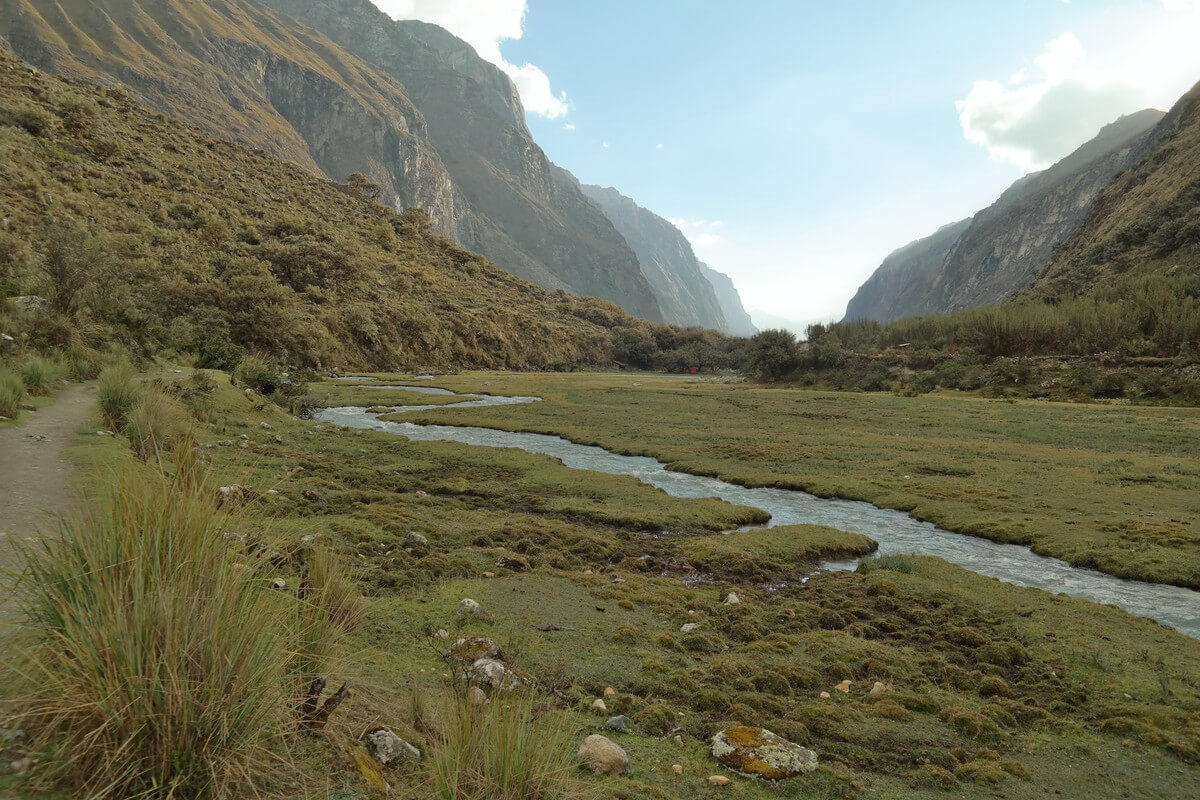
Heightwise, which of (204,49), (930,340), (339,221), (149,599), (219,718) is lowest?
(219,718)

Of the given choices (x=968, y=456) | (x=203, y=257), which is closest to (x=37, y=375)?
(x=968, y=456)

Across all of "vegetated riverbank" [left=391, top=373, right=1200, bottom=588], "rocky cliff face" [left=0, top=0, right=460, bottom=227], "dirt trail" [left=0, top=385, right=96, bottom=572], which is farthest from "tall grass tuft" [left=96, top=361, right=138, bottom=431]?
"rocky cliff face" [left=0, top=0, right=460, bottom=227]

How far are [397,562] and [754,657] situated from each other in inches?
239

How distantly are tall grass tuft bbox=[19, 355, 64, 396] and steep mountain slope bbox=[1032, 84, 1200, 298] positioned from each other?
71840mm

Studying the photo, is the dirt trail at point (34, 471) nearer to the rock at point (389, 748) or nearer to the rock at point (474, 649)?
the rock at point (389, 748)

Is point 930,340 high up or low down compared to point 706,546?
up

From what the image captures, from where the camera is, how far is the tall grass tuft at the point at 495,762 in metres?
3.14

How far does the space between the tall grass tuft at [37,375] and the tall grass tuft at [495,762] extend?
18800mm

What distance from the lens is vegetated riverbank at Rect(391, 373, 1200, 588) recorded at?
14.9 metres

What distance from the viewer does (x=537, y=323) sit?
103 m

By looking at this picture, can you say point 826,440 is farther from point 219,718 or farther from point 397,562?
point 219,718

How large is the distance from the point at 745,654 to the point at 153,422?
13.3 meters

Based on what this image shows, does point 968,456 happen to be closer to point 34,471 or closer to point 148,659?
point 148,659

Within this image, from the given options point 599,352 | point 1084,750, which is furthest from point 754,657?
point 599,352
